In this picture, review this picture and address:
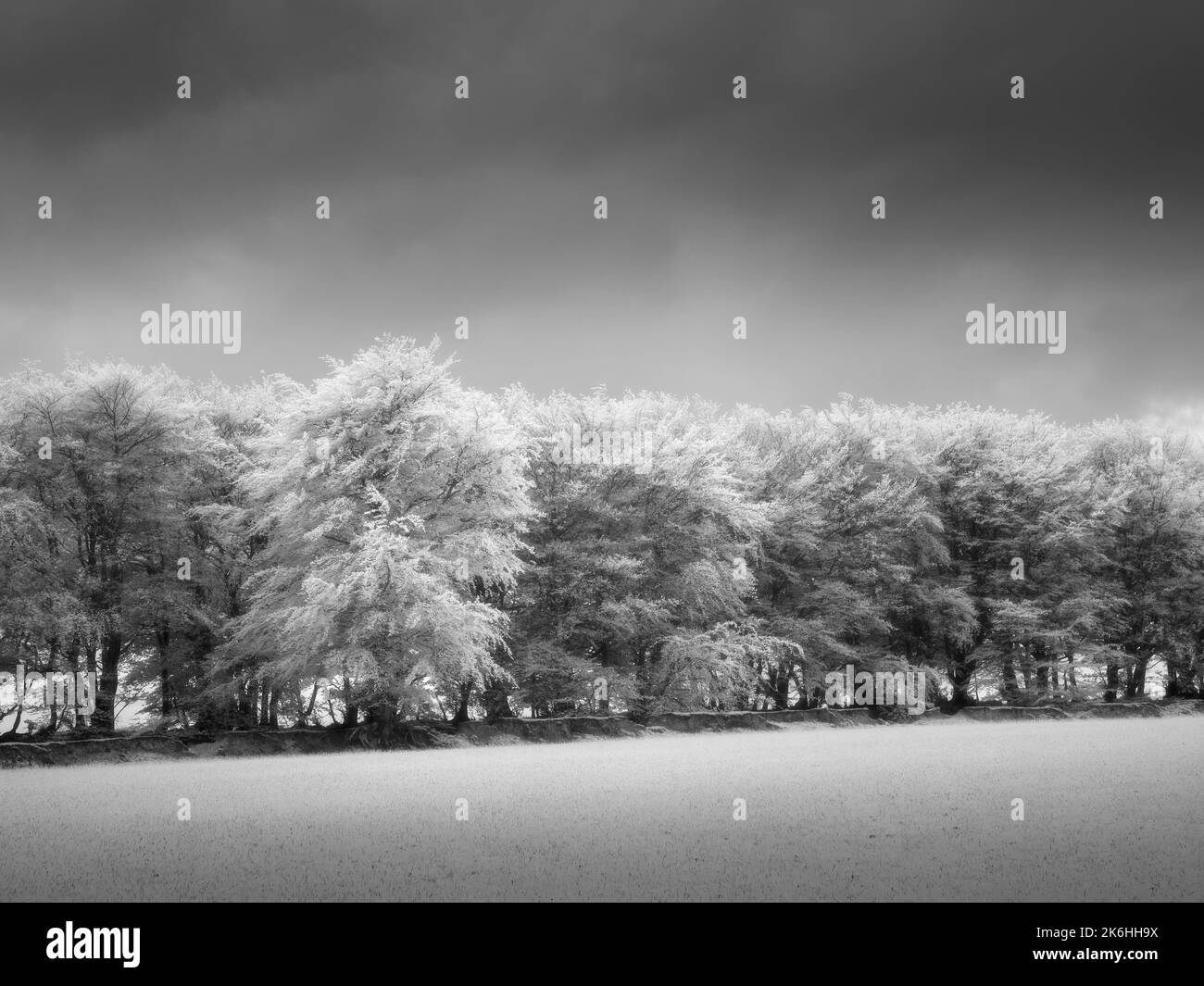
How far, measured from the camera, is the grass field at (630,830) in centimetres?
954

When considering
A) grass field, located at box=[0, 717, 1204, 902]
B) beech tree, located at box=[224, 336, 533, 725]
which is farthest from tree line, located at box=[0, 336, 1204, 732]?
grass field, located at box=[0, 717, 1204, 902]

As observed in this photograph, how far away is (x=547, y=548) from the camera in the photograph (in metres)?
39.5

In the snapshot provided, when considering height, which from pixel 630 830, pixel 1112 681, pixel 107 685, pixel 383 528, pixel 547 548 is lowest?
pixel 1112 681

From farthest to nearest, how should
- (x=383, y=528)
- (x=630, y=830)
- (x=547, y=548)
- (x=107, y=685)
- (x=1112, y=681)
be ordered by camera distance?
(x=1112, y=681) → (x=547, y=548) → (x=107, y=685) → (x=383, y=528) → (x=630, y=830)

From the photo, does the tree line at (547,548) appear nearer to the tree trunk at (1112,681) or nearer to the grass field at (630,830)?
the tree trunk at (1112,681)

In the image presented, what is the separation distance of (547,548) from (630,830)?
88.6ft

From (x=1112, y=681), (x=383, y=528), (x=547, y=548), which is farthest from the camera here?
(x=1112, y=681)

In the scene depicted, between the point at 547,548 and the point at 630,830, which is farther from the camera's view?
the point at 547,548

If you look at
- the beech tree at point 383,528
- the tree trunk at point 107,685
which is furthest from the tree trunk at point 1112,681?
the tree trunk at point 107,685

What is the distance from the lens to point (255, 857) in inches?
442

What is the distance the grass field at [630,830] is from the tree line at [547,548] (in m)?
9.90

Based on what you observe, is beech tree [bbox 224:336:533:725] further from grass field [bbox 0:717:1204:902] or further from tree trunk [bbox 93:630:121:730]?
grass field [bbox 0:717:1204:902]

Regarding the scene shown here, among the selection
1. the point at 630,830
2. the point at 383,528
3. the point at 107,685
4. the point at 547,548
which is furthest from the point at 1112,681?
the point at 107,685

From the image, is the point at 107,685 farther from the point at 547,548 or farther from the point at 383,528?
the point at 547,548
